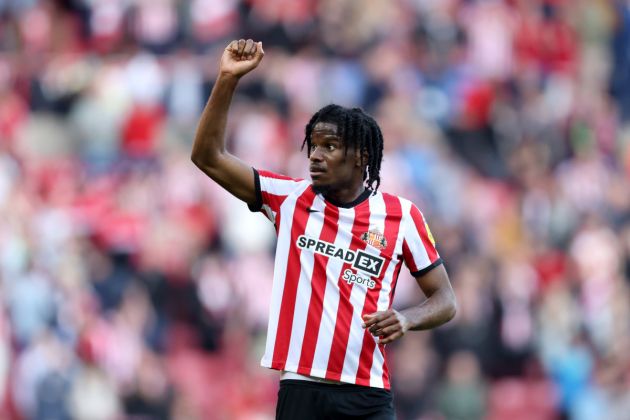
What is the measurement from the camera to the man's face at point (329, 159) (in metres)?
6.00

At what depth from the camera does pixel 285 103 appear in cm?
1430

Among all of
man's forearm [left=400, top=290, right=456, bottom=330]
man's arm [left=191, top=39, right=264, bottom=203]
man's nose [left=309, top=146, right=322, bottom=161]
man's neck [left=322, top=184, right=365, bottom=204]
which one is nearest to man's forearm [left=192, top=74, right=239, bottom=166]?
man's arm [left=191, top=39, right=264, bottom=203]

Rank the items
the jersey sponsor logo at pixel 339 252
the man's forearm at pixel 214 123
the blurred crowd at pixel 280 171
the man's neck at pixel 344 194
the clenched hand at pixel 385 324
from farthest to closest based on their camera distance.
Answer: the blurred crowd at pixel 280 171
the man's neck at pixel 344 194
the jersey sponsor logo at pixel 339 252
the man's forearm at pixel 214 123
the clenched hand at pixel 385 324

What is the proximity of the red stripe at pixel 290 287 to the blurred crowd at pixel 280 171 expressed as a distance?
6.16 meters

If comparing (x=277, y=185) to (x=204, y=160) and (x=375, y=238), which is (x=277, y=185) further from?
(x=375, y=238)

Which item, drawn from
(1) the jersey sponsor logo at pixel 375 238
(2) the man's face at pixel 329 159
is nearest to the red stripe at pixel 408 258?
(1) the jersey sponsor logo at pixel 375 238

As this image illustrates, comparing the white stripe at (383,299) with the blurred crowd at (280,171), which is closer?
the white stripe at (383,299)

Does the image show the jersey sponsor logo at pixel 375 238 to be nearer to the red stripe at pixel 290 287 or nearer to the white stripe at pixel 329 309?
the white stripe at pixel 329 309

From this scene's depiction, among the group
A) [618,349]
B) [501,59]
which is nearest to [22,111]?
[501,59]

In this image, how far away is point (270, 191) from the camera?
6.02 meters

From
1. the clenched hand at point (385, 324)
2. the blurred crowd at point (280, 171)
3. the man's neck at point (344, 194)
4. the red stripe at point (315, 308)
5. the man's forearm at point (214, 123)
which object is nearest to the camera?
the clenched hand at point (385, 324)

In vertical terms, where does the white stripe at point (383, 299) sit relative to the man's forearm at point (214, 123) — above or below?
below

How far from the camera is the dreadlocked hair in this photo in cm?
606

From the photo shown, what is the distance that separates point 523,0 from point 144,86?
A: 16.1 feet
